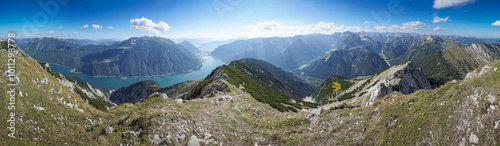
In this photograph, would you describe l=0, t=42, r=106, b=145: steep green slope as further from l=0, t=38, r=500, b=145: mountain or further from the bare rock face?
the bare rock face

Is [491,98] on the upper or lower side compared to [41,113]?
upper

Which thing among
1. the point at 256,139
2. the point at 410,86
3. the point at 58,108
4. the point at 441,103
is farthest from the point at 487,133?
the point at 410,86

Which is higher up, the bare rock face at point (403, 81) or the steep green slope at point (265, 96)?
the bare rock face at point (403, 81)

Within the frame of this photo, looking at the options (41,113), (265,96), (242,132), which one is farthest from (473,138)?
(265,96)

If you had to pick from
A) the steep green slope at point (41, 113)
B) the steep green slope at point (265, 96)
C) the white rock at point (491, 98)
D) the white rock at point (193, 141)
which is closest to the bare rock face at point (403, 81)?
the steep green slope at point (265, 96)

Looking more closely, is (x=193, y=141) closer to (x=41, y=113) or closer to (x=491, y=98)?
(x=41, y=113)

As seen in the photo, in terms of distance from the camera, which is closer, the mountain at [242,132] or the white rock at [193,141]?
the mountain at [242,132]

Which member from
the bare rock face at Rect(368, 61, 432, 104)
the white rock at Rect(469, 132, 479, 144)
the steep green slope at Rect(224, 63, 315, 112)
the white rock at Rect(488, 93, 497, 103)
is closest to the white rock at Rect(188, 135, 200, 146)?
the white rock at Rect(469, 132, 479, 144)

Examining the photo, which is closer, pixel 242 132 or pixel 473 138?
pixel 473 138

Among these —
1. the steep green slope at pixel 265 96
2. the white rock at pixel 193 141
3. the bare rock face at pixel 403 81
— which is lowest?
the steep green slope at pixel 265 96

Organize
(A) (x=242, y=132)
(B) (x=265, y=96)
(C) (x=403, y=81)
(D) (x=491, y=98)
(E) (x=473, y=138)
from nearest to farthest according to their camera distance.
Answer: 1. (E) (x=473, y=138)
2. (D) (x=491, y=98)
3. (A) (x=242, y=132)
4. (B) (x=265, y=96)
5. (C) (x=403, y=81)

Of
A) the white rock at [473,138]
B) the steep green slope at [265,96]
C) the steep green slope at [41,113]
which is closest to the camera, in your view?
the white rock at [473,138]

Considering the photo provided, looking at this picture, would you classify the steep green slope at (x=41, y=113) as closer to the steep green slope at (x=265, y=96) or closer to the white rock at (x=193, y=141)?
the white rock at (x=193, y=141)
